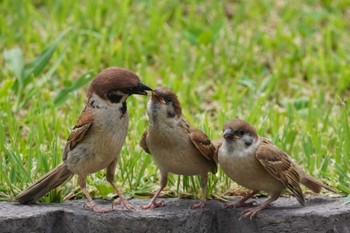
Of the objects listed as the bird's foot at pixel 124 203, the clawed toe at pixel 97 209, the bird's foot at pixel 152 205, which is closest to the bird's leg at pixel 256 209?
the bird's foot at pixel 152 205

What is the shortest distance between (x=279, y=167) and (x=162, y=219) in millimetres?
752

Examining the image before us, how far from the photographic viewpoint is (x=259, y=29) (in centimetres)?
877

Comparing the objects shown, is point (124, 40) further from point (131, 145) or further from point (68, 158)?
point (68, 158)

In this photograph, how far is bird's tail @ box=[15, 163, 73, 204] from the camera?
5258 millimetres

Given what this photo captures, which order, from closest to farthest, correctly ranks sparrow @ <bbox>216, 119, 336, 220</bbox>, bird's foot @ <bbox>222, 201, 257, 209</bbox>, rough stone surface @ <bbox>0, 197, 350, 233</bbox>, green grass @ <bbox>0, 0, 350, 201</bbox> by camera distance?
rough stone surface @ <bbox>0, 197, 350, 233</bbox>, sparrow @ <bbox>216, 119, 336, 220</bbox>, bird's foot @ <bbox>222, 201, 257, 209</bbox>, green grass @ <bbox>0, 0, 350, 201</bbox>

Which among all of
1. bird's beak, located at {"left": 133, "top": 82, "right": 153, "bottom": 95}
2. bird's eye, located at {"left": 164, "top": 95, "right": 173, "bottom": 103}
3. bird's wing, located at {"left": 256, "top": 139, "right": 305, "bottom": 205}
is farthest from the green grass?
bird's beak, located at {"left": 133, "top": 82, "right": 153, "bottom": 95}

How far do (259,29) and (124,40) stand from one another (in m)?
1.47

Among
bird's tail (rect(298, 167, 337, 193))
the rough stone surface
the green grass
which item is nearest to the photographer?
the rough stone surface

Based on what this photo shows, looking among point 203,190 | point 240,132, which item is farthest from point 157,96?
point 203,190

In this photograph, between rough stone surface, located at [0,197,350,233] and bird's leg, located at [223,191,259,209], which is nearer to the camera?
rough stone surface, located at [0,197,350,233]

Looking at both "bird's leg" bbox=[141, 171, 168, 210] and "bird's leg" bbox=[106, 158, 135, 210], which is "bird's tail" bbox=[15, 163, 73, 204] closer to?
"bird's leg" bbox=[106, 158, 135, 210]

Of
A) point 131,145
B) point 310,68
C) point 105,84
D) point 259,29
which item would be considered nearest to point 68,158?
point 105,84

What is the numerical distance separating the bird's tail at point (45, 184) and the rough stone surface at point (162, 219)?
0.19 ft

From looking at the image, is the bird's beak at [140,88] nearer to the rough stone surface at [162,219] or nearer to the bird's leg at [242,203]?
the rough stone surface at [162,219]
